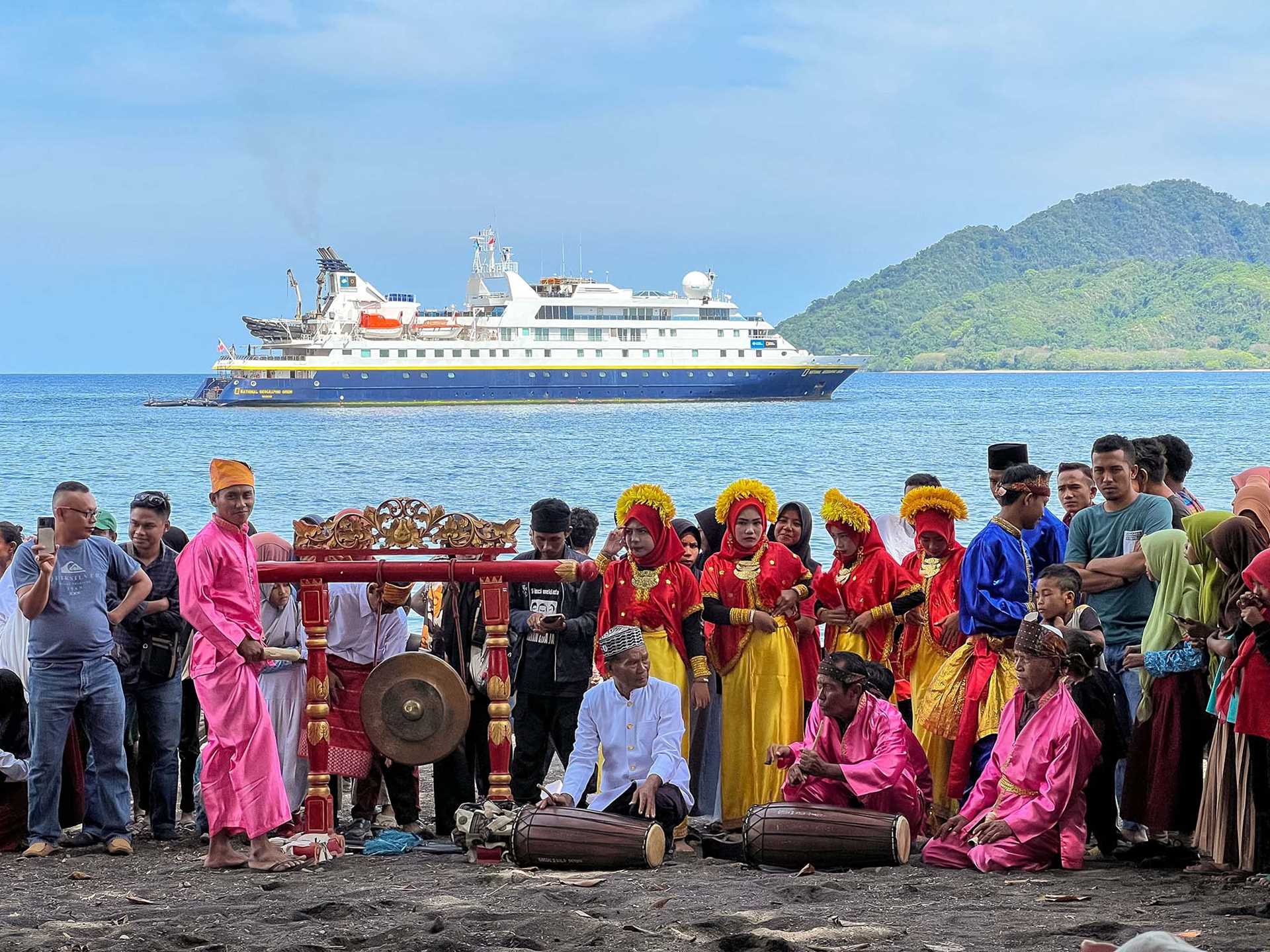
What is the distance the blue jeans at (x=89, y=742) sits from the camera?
19.3ft

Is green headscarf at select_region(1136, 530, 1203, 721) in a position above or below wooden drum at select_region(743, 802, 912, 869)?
above

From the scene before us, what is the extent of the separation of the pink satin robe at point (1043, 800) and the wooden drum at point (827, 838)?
0.56ft

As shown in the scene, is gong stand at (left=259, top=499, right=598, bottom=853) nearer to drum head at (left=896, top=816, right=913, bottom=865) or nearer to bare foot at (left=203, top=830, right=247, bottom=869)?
bare foot at (left=203, top=830, right=247, bottom=869)

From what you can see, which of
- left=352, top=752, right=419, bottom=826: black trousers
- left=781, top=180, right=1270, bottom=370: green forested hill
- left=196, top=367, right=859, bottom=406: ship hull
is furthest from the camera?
left=781, top=180, right=1270, bottom=370: green forested hill

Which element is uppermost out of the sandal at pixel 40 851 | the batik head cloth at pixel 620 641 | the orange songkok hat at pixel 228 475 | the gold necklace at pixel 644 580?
the orange songkok hat at pixel 228 475

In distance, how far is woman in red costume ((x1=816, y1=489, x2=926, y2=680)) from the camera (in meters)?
6.51

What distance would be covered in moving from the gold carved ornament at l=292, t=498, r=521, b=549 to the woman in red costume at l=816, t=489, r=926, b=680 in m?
1.48

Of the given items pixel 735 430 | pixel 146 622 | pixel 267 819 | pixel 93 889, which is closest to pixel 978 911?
pixel 267 819

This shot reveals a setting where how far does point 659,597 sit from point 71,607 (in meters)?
2.35

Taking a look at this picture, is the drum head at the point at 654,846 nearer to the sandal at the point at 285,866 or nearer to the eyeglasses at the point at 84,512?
the sandal at the point at 285,866

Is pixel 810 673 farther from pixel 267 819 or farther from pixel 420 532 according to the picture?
pixel 267 819

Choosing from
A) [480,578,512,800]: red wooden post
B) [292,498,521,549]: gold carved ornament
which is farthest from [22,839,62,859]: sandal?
[480,578,512,800]: red wooden post

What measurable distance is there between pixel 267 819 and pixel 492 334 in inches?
2168

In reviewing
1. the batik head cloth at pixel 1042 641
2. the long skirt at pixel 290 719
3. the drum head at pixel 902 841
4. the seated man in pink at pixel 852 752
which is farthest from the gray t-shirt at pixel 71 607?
the batik head cloth at pixel 1042 641
